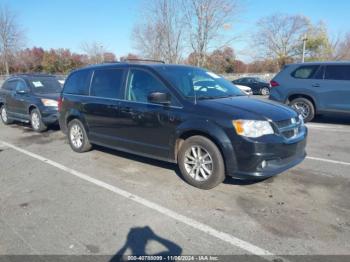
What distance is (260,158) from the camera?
4.09m

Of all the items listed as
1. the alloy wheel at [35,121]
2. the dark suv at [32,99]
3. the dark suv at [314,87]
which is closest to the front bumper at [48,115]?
the dark suv at [32,99]

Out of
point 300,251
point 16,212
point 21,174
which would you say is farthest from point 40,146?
point 300,251

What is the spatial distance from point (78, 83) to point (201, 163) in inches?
136


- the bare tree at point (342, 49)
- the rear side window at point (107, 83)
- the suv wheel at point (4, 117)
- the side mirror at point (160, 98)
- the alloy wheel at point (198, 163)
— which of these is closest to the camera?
the alloy wheel at point (198, 163)

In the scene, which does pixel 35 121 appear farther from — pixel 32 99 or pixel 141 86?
pixel 141 86

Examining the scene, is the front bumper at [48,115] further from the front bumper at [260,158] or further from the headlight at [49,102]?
the front bumper at [260,158]

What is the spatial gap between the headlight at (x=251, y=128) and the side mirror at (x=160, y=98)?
1.09m

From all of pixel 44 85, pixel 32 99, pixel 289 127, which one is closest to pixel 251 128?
pixel 289 127

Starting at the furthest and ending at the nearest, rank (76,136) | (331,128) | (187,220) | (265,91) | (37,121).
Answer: (265,91), (37,121), (331,128), (76,136), (187,220)

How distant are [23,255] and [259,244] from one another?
2.27 metres

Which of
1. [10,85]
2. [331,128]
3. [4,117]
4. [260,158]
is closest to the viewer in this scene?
[260,158]

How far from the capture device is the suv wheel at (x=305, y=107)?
973 cm

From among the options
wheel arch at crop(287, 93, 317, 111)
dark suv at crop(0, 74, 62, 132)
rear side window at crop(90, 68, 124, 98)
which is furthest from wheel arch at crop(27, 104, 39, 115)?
wheel arch at crop(287, 93, 317, 111)

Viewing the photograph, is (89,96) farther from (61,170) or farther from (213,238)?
(213,238)
